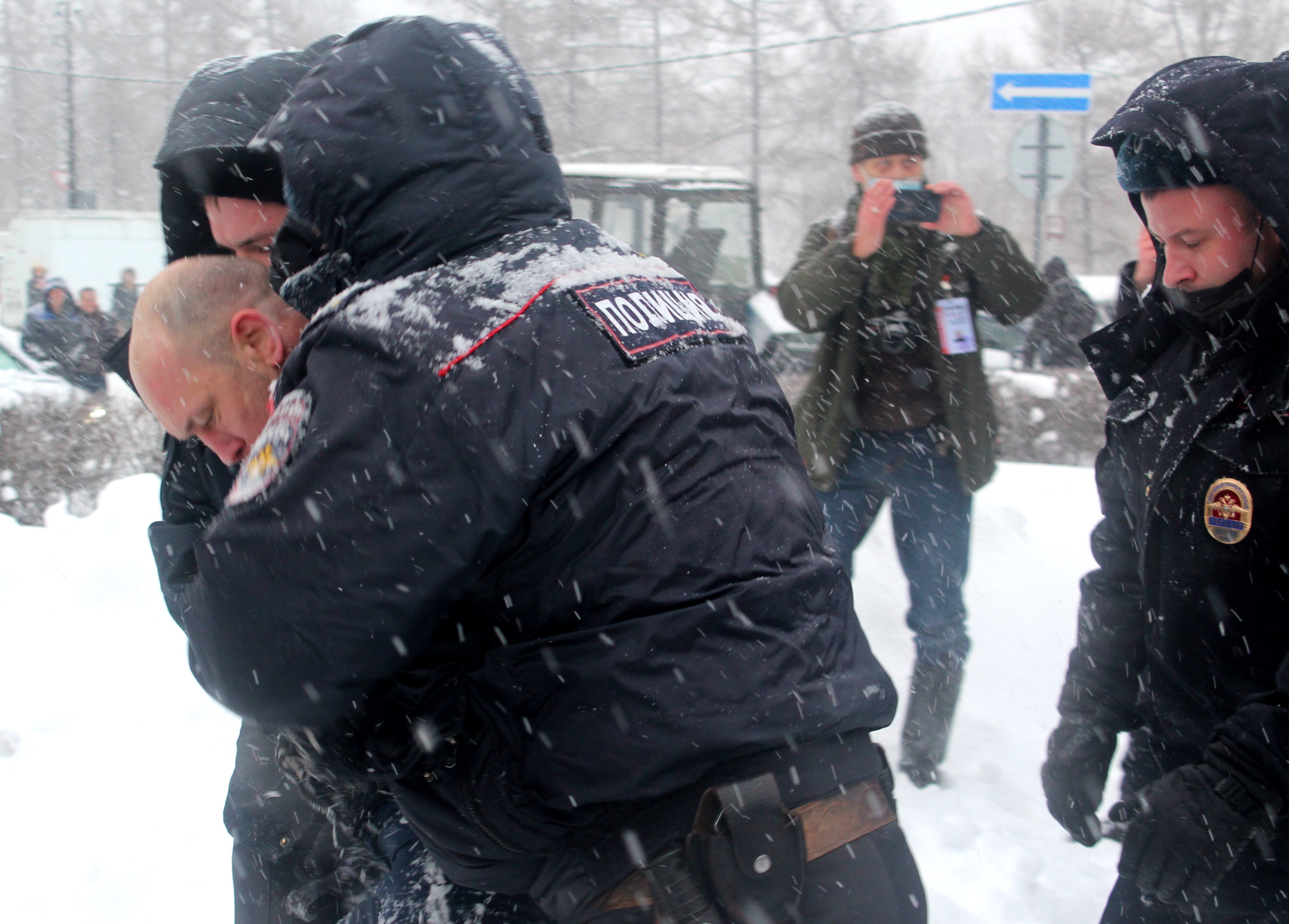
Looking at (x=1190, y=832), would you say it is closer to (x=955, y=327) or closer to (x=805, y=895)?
(x=805, y=895)

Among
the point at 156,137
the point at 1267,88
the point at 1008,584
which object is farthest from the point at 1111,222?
the point at 1267,88

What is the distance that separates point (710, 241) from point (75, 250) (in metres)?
12.0

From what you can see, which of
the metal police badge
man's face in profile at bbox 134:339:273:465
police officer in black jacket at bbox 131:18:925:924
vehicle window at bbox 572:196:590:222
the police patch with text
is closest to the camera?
police officer in black jacket at bbox 131:18:925:924

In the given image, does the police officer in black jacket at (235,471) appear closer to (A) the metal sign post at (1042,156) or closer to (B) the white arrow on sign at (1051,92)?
(B) the white arrow on sign at (1051,92)

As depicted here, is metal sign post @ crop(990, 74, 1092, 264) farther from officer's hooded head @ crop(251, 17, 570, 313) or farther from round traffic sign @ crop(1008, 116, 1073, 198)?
officer's hooded head @ crop(251, 17, 570, 313)

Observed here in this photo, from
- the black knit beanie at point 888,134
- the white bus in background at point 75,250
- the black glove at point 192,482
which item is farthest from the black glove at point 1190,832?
the white bus in background at point 75,250

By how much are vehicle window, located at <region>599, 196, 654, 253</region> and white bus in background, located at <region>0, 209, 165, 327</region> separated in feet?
32.0

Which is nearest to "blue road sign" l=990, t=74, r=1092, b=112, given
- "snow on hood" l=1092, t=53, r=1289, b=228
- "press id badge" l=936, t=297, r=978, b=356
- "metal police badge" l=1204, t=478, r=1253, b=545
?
"press id badge" l=936, t=297, r=978, b=356

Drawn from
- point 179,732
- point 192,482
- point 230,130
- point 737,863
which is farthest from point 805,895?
point 179,732

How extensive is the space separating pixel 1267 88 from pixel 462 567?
4.63ft

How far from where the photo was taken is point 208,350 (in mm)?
1541

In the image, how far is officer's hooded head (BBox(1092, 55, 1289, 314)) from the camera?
1.62 metres

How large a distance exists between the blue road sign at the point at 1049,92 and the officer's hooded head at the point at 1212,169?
5.75 metres

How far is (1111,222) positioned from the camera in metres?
32.5
